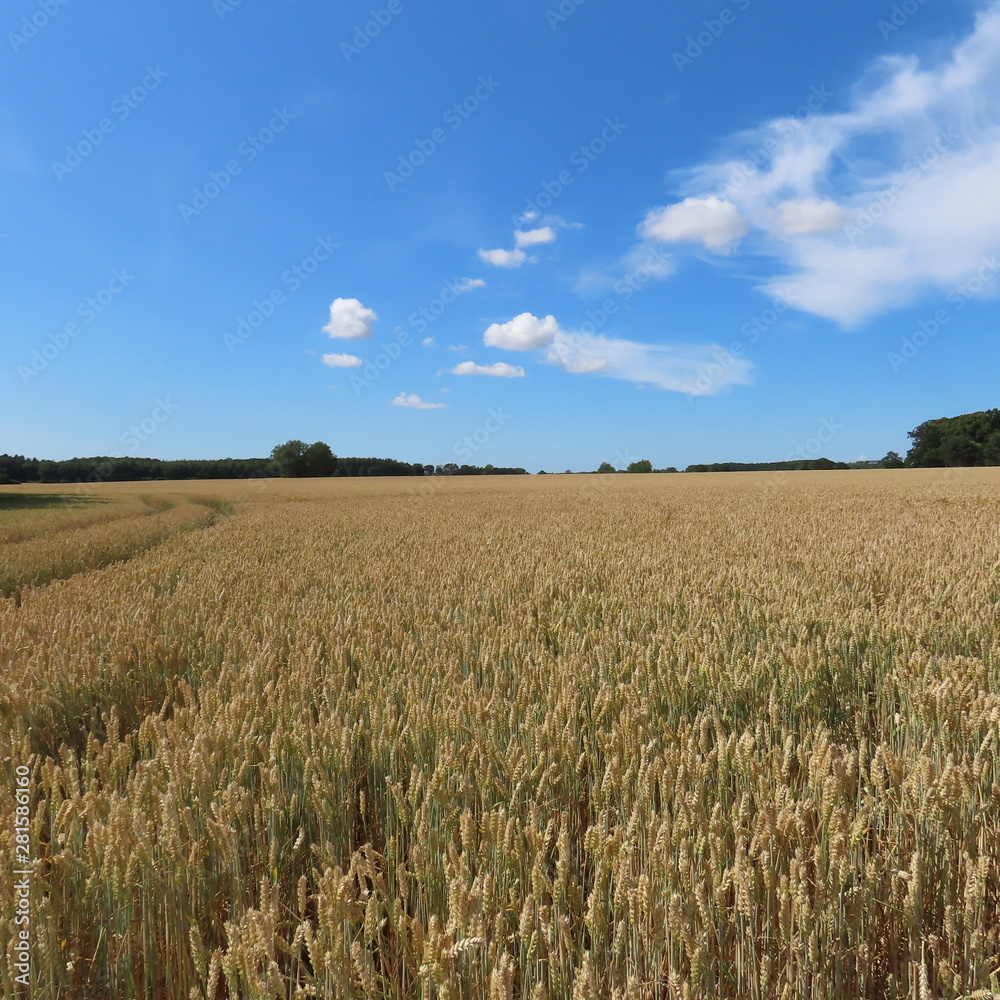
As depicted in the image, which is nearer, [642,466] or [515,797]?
[515,797]

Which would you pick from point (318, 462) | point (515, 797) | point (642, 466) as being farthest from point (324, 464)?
point (515, 797)

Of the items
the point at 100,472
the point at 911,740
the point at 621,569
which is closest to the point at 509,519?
the point at 621,569

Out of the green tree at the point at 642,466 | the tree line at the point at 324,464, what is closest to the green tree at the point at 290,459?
the tree line at the point at 324,464

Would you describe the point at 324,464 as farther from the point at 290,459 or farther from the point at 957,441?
the point at 957,441

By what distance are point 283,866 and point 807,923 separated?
1562 millimetres

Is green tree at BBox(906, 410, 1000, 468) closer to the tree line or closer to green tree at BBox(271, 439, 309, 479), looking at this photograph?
the tree line

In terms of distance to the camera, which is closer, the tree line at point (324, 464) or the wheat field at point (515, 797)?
the wheat field at point (515, 797)

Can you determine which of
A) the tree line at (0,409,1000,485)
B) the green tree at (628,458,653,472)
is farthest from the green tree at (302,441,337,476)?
the green tree at (628,458,653,472)

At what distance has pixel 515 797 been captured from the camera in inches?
81.2

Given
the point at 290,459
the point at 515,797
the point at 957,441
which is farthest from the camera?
the point at 290,459

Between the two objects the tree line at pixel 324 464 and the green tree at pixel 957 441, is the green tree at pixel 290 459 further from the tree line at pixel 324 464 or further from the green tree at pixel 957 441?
the green tree at pixel 957 441

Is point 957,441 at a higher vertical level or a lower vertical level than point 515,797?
higher

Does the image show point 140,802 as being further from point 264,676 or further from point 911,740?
point 911,740

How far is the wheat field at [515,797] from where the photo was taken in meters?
1.51
